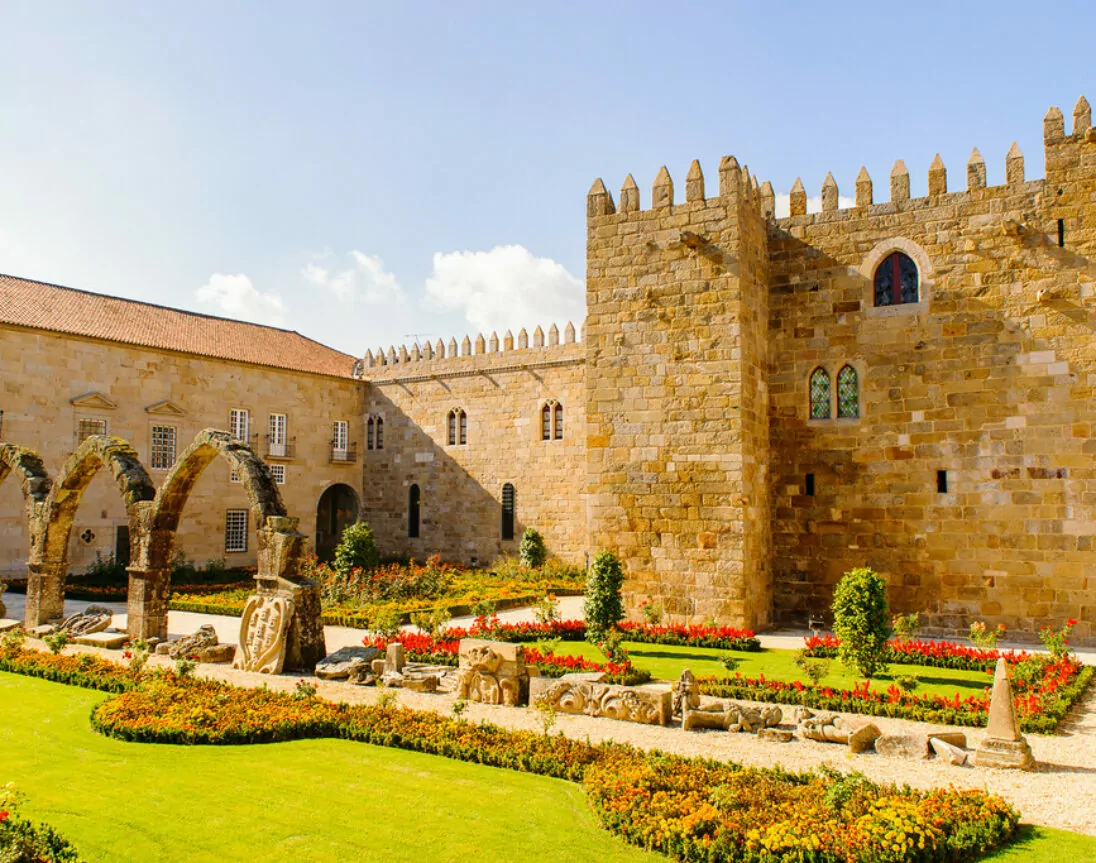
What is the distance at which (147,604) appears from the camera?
1338cm

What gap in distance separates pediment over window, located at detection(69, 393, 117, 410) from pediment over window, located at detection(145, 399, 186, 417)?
1.14 meters

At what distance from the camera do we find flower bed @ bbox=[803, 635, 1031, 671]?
467 inches

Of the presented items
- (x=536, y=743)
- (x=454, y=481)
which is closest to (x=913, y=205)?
(x=536, y=743)

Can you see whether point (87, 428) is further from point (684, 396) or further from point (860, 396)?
point (860, 396)

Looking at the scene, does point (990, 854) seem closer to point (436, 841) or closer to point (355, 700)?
point (436, 841)

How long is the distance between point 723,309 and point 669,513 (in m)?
3.81

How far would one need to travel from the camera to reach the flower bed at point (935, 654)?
11.9 m

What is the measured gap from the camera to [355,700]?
32.0 feet

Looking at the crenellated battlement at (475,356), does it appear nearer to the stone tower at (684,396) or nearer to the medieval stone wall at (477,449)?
the medieval stone wall at (477,449)

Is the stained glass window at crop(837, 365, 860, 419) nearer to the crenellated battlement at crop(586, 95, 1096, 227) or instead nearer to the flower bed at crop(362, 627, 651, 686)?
the crenellated battlement at crop(586, 95, 1096, 227)

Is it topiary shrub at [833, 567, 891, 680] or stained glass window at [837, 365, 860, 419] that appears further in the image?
stained glass window at [837, 365, 860, 419]

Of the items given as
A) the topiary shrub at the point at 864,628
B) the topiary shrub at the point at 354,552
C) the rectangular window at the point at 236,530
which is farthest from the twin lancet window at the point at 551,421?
the topiary shrub at the point at 864,628

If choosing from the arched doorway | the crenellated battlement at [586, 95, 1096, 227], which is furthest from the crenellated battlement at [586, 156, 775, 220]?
the arched doorway

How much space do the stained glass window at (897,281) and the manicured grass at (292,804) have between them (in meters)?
11.9
